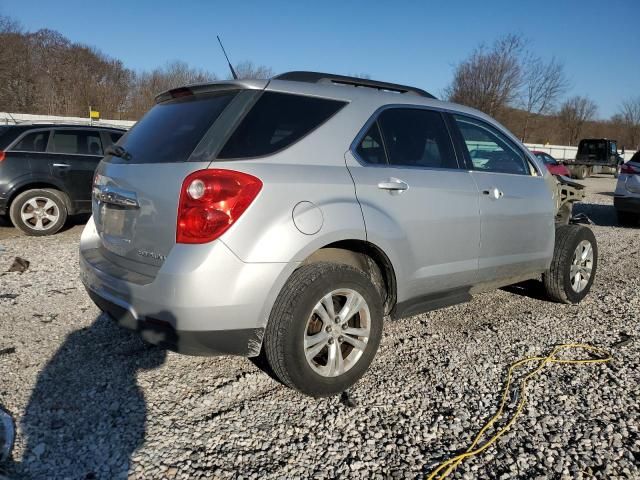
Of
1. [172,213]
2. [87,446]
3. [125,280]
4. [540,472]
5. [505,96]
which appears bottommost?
[87,446]

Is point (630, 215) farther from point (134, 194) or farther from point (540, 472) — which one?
point (134, 194)

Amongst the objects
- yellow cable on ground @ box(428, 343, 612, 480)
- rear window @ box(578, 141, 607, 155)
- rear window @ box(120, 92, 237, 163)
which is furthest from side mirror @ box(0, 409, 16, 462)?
rear window @ box(578, 141, 607, 155)

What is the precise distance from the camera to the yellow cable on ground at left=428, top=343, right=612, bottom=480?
223cm

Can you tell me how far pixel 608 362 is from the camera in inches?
132

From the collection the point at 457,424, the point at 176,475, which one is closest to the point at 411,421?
the point at 457,424

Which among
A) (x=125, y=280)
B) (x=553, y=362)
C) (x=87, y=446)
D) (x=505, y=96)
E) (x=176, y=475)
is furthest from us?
(x=505, y=96)

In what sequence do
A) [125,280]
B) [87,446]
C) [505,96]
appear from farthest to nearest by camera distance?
1. [505,96]
2. [125,280]
3. [87,446]

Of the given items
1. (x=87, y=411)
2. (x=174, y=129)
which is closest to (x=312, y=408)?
(x=87, y=411)

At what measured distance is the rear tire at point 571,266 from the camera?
14.4ft

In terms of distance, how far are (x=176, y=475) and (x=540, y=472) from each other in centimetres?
162

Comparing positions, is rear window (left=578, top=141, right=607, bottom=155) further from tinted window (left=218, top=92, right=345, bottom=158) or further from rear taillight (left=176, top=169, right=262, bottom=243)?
rear taillight (left=176, top=169, right=262, bottom=243)

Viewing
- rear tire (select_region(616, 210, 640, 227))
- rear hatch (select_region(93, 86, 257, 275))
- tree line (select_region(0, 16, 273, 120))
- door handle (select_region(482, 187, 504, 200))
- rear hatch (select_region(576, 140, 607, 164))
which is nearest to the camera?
rear hatch (select_region(93, 86, 257, 275))

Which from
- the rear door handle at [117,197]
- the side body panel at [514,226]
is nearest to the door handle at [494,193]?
the side body panel at [514,226]

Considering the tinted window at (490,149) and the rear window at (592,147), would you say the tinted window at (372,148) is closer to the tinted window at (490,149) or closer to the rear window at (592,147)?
the tinted window at (490,149)
